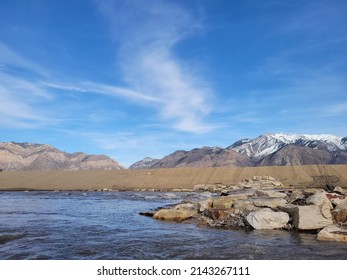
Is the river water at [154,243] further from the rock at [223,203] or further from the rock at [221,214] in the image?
the rock at [223,203]

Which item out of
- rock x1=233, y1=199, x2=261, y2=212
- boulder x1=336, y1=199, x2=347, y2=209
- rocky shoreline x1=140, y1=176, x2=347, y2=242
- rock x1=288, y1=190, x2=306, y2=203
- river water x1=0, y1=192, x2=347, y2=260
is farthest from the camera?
rock x1=288, y1=190, x2=306, y2=203

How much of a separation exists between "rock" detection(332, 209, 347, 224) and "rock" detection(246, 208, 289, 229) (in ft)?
6.52

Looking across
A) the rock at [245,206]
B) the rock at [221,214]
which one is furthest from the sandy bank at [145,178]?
the rock at [221,214]

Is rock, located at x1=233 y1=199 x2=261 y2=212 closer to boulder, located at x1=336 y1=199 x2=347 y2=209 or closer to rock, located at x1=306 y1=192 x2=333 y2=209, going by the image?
rock, located at x1=306 y1=192 x2=333 y2=209

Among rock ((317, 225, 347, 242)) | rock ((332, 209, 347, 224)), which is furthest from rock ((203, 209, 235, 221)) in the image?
rock ((317, 225, 347, 242))

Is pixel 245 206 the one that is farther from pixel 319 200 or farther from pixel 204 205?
pixel 319 200

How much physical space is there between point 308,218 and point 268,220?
1.55m

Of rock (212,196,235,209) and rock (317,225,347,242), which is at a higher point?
rock (212,196,235,209)

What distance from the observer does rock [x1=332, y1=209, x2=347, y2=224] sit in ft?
46.5

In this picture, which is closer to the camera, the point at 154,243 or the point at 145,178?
the point at 154,243

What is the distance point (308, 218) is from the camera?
530 inches

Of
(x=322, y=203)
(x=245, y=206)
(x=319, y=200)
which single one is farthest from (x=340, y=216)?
(x=245, y=206)

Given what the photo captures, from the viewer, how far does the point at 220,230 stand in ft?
47.0

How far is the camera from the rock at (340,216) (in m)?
14.2
